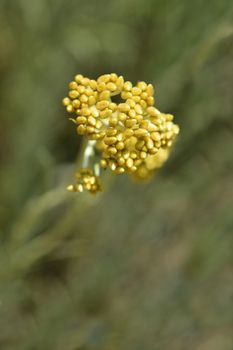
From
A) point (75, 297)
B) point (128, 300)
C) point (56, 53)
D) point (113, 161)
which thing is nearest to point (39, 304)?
point (75, 297)

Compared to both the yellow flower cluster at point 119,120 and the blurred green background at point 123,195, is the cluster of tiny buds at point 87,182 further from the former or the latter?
the blurred green background at point 123,195

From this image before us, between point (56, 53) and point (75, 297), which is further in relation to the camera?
point (56, 53)

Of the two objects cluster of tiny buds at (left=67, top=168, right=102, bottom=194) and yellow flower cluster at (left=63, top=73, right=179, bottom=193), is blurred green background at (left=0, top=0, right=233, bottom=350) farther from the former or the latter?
yellow flower cluster at (left=63, top=73, right=179, bottom=193)

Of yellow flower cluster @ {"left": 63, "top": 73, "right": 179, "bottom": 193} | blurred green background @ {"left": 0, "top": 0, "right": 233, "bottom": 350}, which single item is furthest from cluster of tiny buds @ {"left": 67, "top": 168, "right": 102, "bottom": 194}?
blurred green background @ {"left": 0, "top": 0, "right": 233, "bottom": 350}

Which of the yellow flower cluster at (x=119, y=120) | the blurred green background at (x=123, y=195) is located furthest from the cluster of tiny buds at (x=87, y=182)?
the blurred green background at (x=123, y=195)

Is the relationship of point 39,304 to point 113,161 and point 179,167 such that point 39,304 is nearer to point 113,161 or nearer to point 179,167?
point 179,167

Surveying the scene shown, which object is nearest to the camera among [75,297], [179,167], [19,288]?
[19,288]
